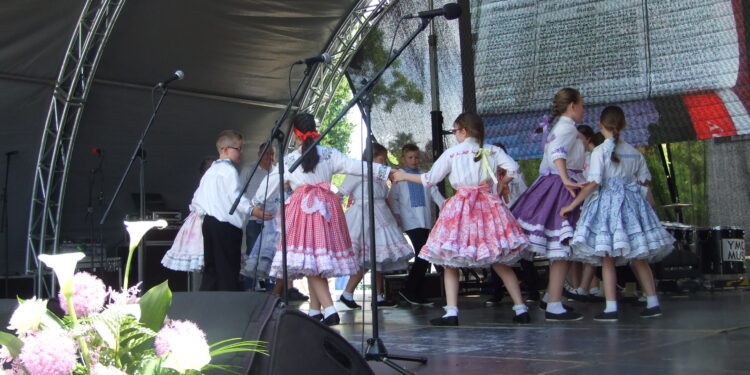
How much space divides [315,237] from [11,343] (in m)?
4.21

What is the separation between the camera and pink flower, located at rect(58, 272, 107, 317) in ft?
4.36

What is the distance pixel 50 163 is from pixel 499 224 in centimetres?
628

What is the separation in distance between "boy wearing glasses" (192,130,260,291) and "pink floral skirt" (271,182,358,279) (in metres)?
0.64

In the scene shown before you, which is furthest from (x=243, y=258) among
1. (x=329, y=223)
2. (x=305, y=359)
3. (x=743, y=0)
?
(x=305, y=359)

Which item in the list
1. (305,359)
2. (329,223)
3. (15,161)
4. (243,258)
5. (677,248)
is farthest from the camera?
→ (15,161)

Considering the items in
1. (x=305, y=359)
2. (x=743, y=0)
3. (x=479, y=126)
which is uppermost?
(x=743, y=0)

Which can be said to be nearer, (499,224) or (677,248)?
(499,224)

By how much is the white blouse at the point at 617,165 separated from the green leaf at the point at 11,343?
4.45 m

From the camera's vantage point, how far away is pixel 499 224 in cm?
518

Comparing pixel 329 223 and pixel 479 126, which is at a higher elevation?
pixel 479 126

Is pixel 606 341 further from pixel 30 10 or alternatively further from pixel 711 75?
pixel 30 10

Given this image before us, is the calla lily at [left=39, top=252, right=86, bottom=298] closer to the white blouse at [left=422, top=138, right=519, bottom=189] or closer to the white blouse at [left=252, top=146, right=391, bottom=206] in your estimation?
the white blouse at [left=422, top=138, right=519, bottom=189]

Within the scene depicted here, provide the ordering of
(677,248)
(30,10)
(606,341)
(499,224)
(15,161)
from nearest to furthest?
(606,341) < (499,224) < (677,248) < (30,10) < (15,161)

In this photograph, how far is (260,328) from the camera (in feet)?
5.95
